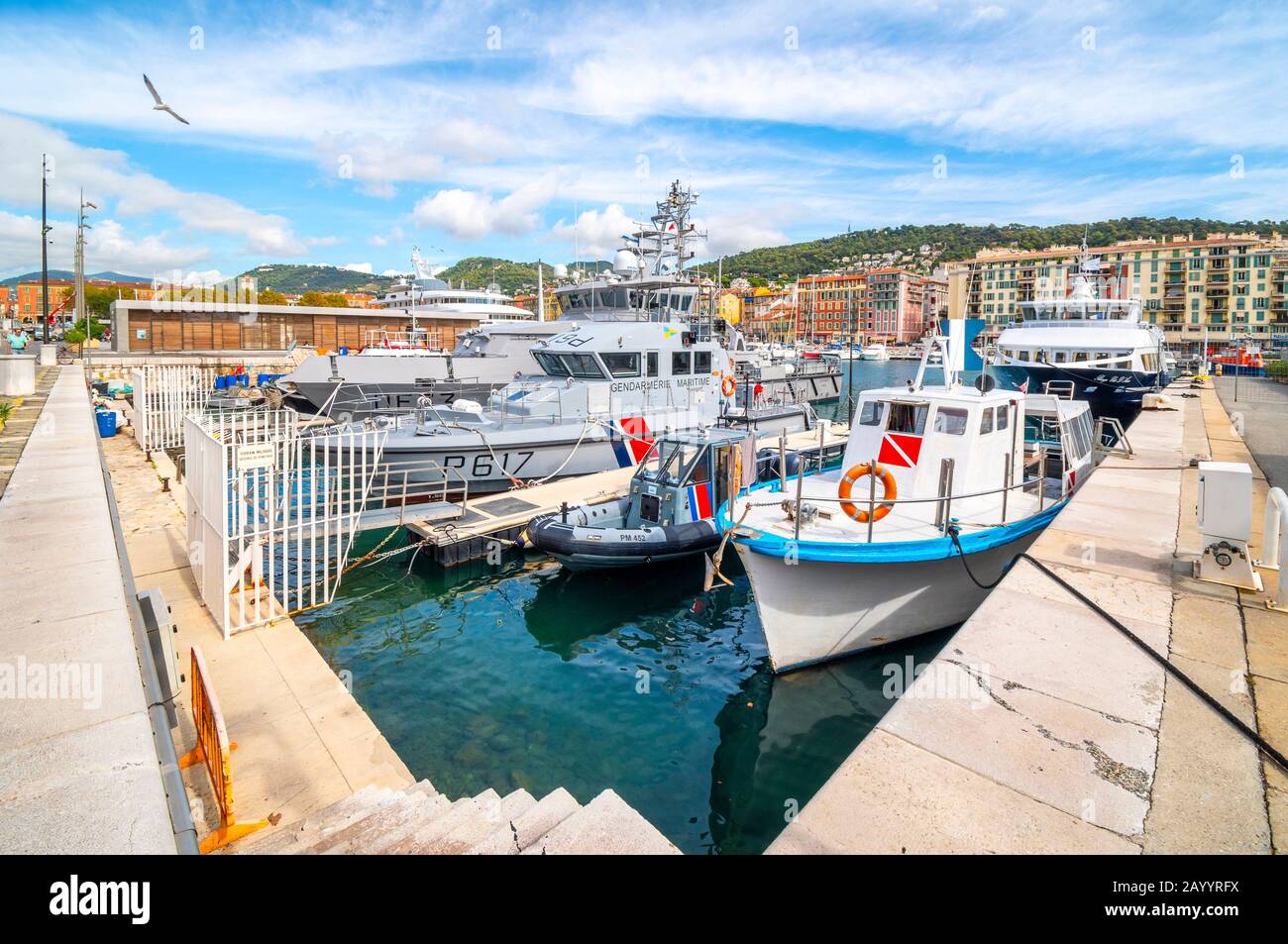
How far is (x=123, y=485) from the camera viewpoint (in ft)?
40.6

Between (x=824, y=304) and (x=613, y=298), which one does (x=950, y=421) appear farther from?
(x=824, y=304)

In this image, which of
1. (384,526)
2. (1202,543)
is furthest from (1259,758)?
(384,526)

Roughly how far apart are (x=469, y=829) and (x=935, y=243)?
19752 centimetres

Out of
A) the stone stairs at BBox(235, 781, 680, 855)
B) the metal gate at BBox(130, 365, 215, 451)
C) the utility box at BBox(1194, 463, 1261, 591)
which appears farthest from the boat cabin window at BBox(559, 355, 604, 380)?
the stone stairs at BBox(235, 781, 680, 855)

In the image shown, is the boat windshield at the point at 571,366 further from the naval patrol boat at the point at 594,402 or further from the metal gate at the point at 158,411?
the metal gate at the point at 158,411

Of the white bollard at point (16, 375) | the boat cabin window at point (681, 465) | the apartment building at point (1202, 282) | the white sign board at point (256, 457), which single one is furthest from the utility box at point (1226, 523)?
the apartment building at point (1202, 282)

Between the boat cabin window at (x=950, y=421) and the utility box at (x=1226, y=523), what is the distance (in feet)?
9.48

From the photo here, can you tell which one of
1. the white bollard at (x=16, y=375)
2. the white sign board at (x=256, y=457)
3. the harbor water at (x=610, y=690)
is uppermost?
the white bollard at (x=16, y=375)

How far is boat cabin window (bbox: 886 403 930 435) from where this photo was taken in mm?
9220

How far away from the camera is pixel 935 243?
176 m

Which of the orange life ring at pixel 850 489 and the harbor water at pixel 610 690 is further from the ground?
the orange life ring at pixel 850 489

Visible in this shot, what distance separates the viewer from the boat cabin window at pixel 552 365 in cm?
1842
